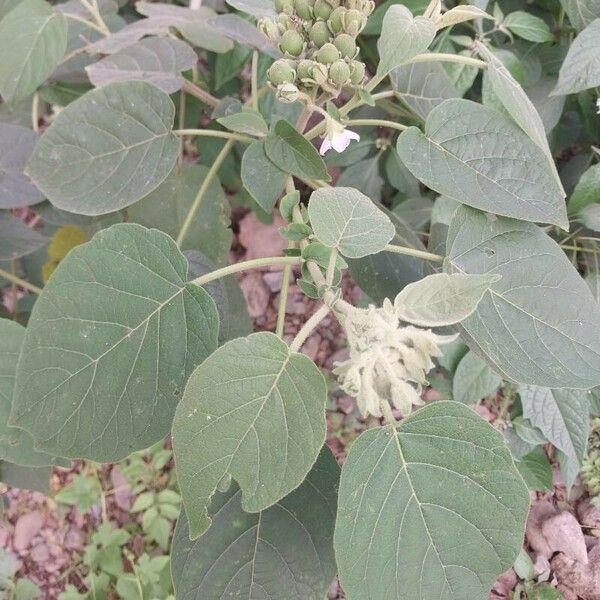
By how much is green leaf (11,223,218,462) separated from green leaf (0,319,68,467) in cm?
11

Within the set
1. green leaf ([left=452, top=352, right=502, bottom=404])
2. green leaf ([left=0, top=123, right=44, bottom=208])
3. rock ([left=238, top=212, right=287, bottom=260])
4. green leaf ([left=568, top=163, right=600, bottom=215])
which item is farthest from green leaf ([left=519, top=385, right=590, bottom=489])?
green leaf ([left=0, top=123, right=44, bottom=208])

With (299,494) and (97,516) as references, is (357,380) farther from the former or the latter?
(97,516)

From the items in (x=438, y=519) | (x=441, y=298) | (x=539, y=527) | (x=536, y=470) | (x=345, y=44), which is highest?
(x=345, y=44)

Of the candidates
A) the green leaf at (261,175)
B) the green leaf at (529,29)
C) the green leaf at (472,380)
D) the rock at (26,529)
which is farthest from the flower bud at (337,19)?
the rock at (26,529)

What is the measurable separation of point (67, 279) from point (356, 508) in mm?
422

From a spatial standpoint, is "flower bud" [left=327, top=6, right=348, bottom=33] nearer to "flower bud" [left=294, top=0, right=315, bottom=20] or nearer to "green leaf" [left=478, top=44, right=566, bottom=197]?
"flower bud" [left=294, top=0, right=315, bottom=20]

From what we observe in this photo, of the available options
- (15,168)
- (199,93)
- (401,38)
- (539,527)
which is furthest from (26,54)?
(539,527)

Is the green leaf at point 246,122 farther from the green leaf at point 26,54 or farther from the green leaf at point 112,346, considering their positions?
the green leaf at point 26,54

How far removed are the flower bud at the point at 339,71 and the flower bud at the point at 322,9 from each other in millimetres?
69

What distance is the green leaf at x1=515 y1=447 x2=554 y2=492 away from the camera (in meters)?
1.23

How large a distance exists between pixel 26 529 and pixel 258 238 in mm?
946

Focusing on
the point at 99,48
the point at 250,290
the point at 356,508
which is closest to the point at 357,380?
the point at 356,508

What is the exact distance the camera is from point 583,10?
1000 mm

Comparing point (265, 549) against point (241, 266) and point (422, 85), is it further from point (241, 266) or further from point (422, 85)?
point (422, 85)
